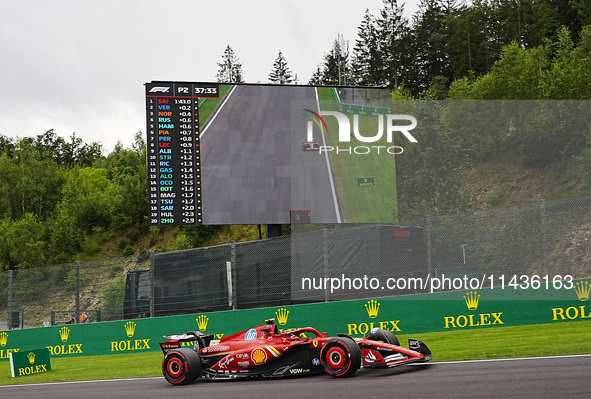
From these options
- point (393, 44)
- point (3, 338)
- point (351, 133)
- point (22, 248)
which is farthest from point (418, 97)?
point (3, 338)

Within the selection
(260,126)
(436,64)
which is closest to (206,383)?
(260,126)

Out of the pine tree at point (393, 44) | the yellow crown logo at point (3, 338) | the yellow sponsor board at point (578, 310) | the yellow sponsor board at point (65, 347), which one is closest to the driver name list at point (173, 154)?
the yellow sponsor board at point (65, 347)

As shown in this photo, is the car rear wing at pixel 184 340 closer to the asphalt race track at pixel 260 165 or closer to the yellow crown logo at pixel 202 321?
Result: the yellow crown logo at pixel 202 321

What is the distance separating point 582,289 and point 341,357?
6379 millimetres

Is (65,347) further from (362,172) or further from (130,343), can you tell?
(362,172)

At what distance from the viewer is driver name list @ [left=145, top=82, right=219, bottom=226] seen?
2084 cm

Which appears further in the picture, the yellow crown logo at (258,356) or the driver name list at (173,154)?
the driver name list at (173,154)

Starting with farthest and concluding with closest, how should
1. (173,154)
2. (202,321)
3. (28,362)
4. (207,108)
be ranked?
(207,108)
(173,154)
(202,321)
(28,362)

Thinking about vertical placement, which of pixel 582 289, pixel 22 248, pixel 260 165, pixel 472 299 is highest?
pixel 260 165

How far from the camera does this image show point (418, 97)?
66750 millimetres

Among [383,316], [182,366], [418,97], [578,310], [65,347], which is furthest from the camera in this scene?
[418,97]

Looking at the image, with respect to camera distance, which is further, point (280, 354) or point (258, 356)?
point (258, 356)

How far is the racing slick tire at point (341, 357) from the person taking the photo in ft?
31.1

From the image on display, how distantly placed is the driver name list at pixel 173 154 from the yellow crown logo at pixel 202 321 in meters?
3.89
